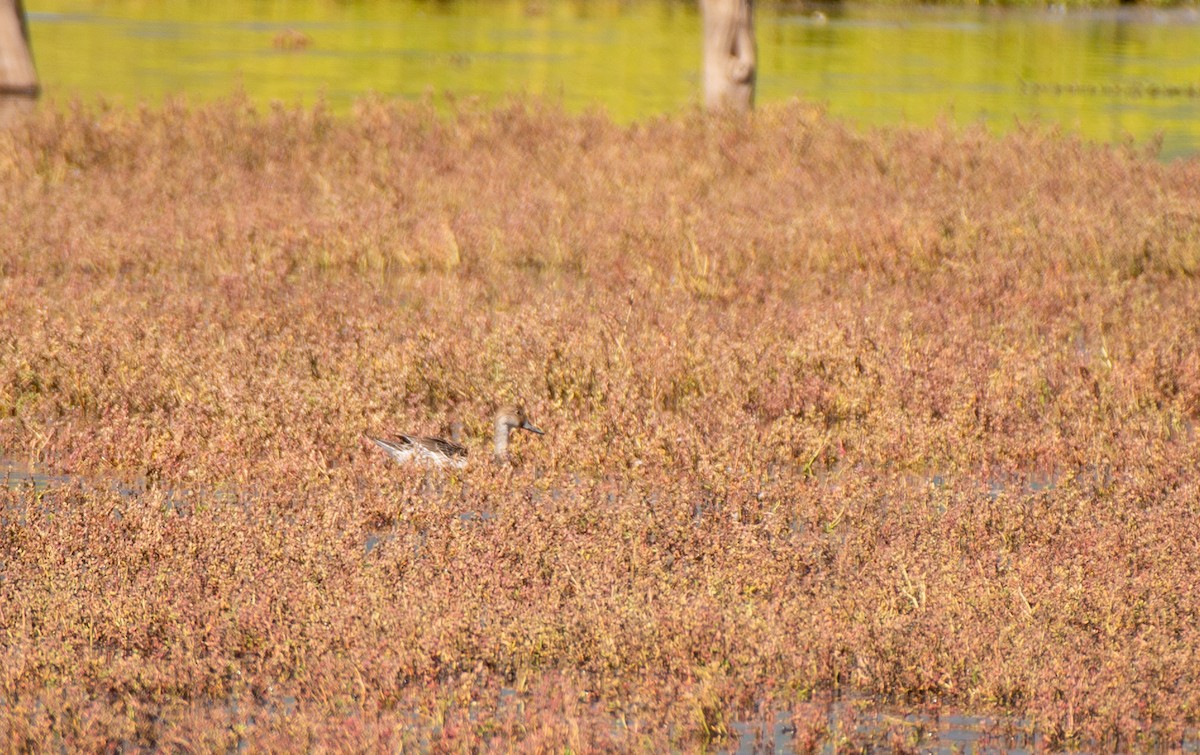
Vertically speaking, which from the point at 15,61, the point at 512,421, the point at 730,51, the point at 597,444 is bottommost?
the point at 597,444

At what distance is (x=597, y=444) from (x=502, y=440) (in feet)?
1.58

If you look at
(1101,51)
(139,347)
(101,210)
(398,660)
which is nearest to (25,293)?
(139,347)

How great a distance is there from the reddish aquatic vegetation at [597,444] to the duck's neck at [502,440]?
0.12m

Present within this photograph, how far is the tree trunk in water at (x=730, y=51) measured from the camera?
19.0 m

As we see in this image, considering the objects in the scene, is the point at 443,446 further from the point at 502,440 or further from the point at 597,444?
the point at 597,444

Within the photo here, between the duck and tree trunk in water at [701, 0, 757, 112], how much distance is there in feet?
37.5

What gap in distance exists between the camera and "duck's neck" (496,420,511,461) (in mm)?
7996

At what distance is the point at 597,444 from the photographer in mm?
8164

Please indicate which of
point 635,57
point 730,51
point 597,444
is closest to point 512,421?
point 597,444

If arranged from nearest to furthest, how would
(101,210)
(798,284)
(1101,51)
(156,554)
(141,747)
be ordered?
(141,747) < (156,554) < (798,284) < (101,210) < (1101,51)

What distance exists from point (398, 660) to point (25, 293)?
21.0 feet

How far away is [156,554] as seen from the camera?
6.57m

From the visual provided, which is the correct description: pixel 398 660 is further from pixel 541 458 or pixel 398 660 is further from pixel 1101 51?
pixel 1101 51

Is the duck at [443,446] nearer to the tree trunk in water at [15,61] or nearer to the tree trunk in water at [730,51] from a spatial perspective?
the tree trunk in water at [730,51]
